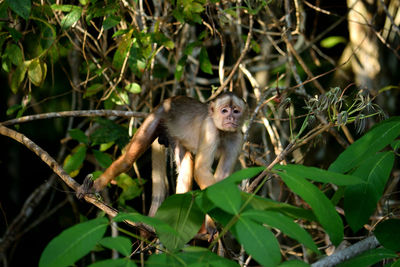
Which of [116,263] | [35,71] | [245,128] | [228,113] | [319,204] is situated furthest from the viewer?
[245,128]

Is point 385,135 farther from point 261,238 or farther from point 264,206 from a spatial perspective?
point 261,238

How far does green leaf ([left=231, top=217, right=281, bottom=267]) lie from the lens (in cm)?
141

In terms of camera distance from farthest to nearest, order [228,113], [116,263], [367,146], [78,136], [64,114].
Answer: [78,136]
[228,113]
[64,114]
[367,146]
[116,263]

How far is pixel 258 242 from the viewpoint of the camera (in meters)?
1.45

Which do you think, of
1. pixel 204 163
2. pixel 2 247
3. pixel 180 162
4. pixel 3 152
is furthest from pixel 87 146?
pixel 3 152

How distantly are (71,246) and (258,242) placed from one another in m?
0.56

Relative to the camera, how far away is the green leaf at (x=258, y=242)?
4.64 ft

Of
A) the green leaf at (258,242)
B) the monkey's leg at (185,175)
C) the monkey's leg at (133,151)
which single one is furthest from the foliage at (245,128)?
the monkey's leg at (185,175)

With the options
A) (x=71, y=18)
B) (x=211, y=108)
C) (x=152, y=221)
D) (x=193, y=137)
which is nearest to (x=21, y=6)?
(x=71, y=18)

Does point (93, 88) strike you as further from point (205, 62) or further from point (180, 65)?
point (205, 62)

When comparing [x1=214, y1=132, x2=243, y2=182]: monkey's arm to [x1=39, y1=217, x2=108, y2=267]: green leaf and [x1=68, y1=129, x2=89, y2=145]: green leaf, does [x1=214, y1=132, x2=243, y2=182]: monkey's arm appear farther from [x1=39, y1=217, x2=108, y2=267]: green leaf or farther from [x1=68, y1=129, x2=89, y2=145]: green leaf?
[x1=39, y1=217, x2=108, y2=267]: green leaf

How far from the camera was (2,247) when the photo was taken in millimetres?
6000

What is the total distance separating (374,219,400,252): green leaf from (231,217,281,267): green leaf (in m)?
0.71

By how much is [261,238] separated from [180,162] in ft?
12.2
